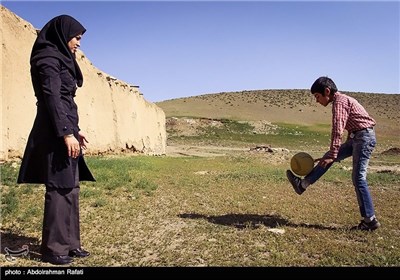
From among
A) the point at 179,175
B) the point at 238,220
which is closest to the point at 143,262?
the point at 238,220

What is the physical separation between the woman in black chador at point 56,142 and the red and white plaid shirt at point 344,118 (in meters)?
3.27

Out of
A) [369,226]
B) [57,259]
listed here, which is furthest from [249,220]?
[57,259]

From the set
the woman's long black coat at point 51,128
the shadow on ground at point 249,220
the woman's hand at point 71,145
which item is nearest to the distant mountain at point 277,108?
the shadow on ground at point 249,220

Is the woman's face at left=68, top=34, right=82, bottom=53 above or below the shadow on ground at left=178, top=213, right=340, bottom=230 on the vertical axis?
above

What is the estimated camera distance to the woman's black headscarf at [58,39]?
3973 millimetres

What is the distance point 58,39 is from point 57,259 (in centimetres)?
223

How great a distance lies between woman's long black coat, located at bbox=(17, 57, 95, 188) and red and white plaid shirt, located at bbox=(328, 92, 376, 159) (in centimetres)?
329

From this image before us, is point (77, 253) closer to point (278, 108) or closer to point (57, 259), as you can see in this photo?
point (57, 259)

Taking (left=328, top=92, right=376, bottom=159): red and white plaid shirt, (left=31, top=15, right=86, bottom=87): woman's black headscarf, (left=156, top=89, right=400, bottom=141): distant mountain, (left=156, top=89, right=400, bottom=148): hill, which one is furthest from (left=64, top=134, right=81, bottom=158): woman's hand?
(left=156, top=89, right=400, bottom=141): distant mountain

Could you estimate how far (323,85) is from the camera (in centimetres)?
534

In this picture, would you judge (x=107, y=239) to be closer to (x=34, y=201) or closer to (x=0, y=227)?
(x=0, y=227)

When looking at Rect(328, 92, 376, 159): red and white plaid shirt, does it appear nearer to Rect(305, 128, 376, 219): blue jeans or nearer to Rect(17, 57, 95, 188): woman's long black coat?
Rect(305, 128, 376, 219): blue jeans

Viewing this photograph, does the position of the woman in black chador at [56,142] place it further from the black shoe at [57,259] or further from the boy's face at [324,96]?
the boy's face at [324,96]

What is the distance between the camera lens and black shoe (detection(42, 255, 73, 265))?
381cm
